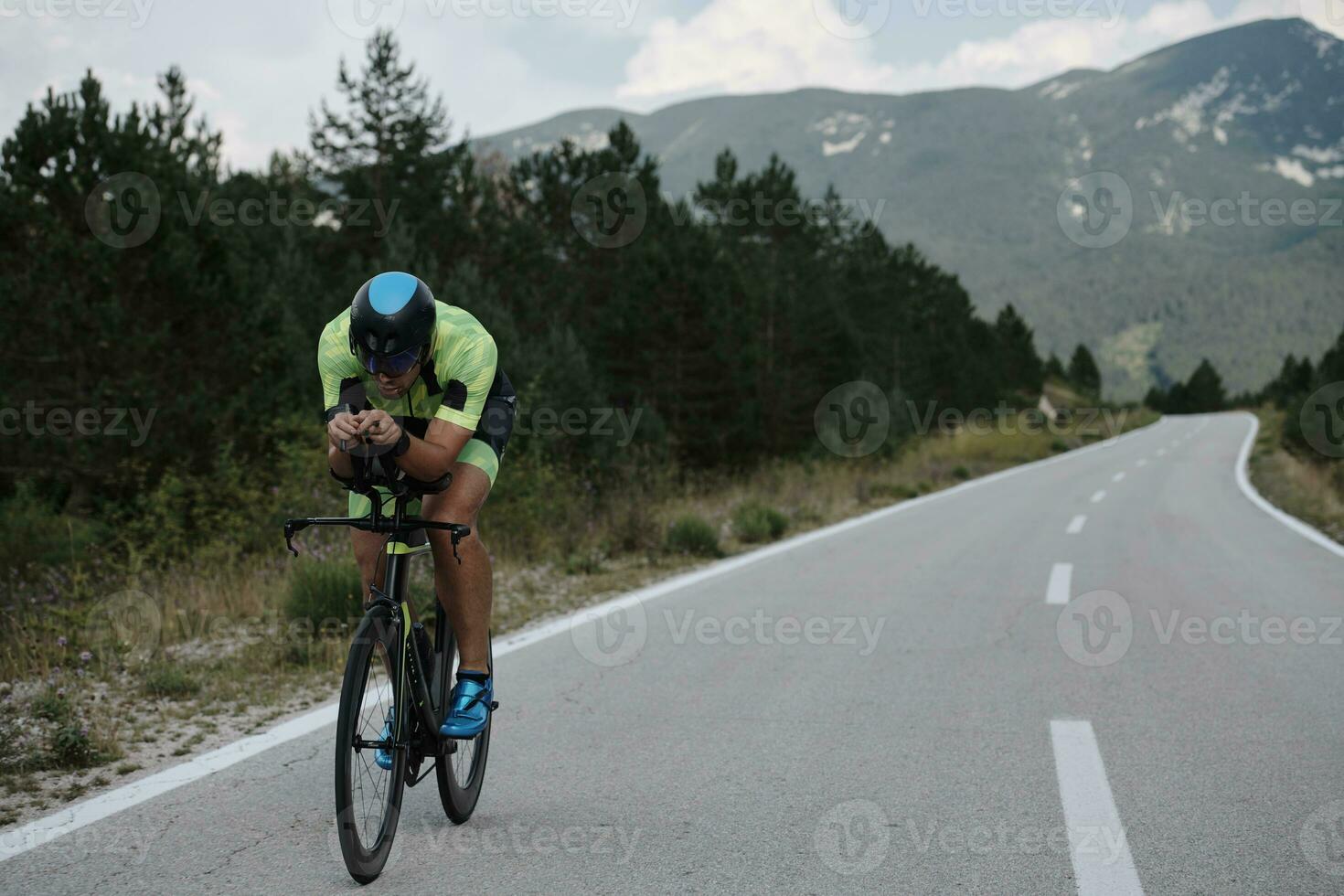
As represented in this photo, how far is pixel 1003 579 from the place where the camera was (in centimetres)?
938

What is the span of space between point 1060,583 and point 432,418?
290 inches

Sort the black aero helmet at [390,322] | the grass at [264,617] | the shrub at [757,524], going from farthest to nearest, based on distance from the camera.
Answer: the shrub at [757,524], the grass at [264,617], the black aero helmet at [390,322]

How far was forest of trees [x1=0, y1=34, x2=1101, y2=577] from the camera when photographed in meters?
12.9

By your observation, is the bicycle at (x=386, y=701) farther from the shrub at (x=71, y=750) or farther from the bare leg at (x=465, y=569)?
the shrub at (x=71, y=750)

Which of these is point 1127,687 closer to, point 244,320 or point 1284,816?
point 1284,816

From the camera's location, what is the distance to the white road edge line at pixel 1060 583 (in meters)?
8.41

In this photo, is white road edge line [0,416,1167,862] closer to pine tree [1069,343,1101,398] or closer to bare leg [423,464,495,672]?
bare leg [423,464,495,672]

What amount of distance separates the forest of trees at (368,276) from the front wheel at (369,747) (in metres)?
8.18

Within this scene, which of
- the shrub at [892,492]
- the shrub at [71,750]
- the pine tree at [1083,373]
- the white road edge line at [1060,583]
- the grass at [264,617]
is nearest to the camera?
the shrub at [71,750]

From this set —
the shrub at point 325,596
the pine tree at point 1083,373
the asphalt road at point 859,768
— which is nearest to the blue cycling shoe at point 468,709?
the asphalt road at point 859,768

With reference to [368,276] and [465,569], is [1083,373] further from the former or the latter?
[465,569]

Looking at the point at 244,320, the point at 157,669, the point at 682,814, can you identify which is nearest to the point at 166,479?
the point at 244,320

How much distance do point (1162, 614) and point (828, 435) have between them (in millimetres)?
19574

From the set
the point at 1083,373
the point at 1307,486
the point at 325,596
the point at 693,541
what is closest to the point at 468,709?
the point at 325,596
